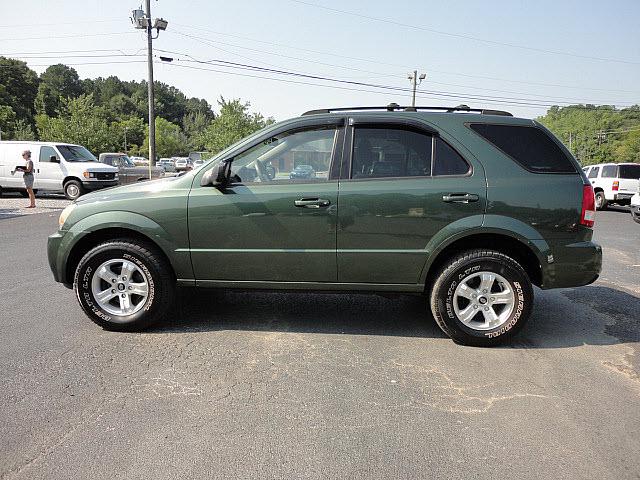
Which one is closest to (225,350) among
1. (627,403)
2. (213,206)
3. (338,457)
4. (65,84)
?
(213,206)

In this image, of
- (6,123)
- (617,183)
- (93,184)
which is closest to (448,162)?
(93,184)

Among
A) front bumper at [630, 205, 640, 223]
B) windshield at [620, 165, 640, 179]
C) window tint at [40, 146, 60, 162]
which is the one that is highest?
window tint at [40, 146, 60, 162]

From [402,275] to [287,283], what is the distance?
991 millimetres

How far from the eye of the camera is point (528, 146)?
3838 millimetres

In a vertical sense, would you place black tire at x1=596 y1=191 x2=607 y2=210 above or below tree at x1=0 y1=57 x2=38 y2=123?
below

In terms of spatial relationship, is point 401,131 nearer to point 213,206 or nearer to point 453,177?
point 453,177

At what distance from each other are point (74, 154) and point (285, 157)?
50.2 ft

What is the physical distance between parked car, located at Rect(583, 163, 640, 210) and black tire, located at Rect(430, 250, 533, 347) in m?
14.5

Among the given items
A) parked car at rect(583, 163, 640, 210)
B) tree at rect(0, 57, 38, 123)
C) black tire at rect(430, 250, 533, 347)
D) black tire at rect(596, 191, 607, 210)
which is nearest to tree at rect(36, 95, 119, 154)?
parked car at rect(583, 163, 640, 210)

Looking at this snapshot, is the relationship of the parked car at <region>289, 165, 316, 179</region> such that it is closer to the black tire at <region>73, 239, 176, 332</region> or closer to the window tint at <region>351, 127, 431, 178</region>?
the window tint at <region>351, 127, 431, 178</region>

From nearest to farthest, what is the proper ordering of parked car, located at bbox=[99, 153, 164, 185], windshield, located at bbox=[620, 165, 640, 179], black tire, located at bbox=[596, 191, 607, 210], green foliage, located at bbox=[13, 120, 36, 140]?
1. windshield, located at bbox=[620, 165, 640, 179]
2. black tire, located at bbox=[596, 191, 607, 210]
3. parked car, located at bbox=[99, 153, 164, 185]
4. green foliage, located at bbox=[13, 120, 36, 140]

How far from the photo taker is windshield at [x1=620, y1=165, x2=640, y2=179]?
1620 centimetres

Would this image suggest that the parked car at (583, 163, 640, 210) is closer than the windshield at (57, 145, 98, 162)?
No

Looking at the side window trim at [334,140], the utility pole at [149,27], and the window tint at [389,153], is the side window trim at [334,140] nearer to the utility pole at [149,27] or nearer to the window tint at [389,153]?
the window tint at [389,153]
